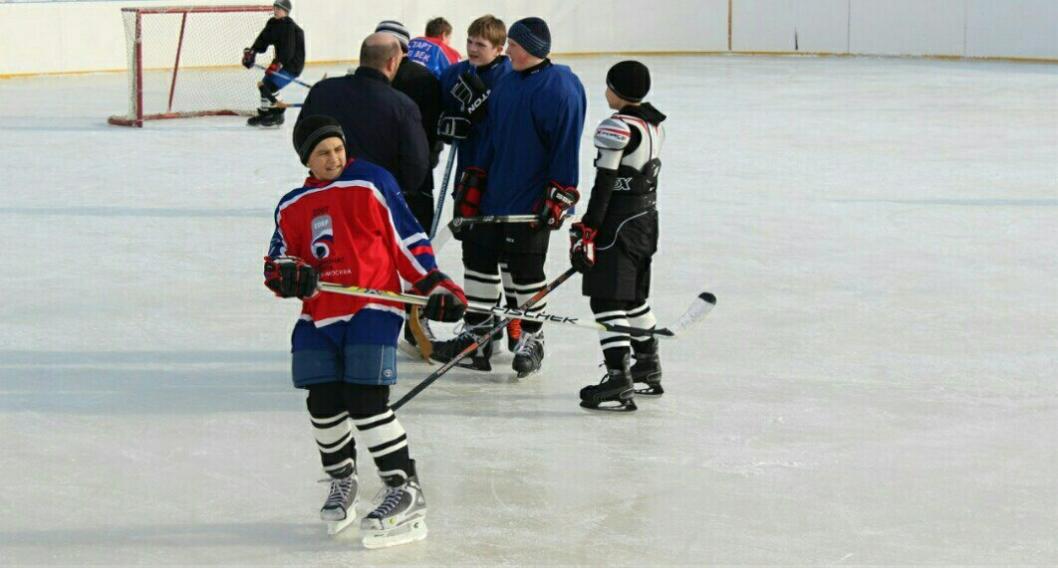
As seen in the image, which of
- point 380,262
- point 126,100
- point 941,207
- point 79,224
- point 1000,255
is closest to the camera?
point 380,262

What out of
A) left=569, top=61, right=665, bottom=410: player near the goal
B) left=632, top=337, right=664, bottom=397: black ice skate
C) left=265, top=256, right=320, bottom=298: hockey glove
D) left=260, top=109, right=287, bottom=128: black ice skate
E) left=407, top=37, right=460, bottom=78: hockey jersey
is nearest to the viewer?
left=265, top=256, right=320, bottom=298: hockey glove

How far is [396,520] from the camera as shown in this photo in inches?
133

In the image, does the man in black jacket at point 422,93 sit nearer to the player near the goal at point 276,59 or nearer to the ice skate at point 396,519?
the ice skate at point 396,519

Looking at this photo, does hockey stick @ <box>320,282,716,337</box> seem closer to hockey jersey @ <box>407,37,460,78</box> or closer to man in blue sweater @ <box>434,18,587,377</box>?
man in blue sweater @ <box>434,18,587,377</box>

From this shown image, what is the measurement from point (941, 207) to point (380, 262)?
5649 mm

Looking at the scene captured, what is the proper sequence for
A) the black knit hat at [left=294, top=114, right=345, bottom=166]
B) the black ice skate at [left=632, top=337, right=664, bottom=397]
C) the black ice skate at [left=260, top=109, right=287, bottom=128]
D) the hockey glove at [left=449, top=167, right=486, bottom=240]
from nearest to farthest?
the black knit hat at [left=294, top=114, right=345, bottom=166]
the black ice skate at [left=632, top=337, right=664, bottom=397]
the hockey glove at [left=449, top=167, right=486, bottom=240]
the black ice skate at [left=260, top=109, right=287, bottom=128]

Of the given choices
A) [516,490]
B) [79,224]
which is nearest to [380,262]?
[516,490]

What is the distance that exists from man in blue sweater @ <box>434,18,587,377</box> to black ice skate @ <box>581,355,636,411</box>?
42 centimetres

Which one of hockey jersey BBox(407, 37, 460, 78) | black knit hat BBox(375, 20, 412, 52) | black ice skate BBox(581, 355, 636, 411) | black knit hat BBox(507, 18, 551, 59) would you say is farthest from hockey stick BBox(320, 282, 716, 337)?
hockey jersey BBox(407, 37, 460, 78)

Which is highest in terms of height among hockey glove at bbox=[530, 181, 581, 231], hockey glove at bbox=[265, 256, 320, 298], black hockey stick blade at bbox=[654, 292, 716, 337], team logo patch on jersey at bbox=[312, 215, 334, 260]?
team logo patch on jersey at bbox=[312, 215, 334, 260]

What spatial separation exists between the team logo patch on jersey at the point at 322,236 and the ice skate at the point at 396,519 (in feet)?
1.77

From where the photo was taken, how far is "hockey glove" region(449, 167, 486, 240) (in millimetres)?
4973

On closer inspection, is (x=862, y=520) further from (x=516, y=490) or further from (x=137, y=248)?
(x=137, y=248)

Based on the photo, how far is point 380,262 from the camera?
3420mm
